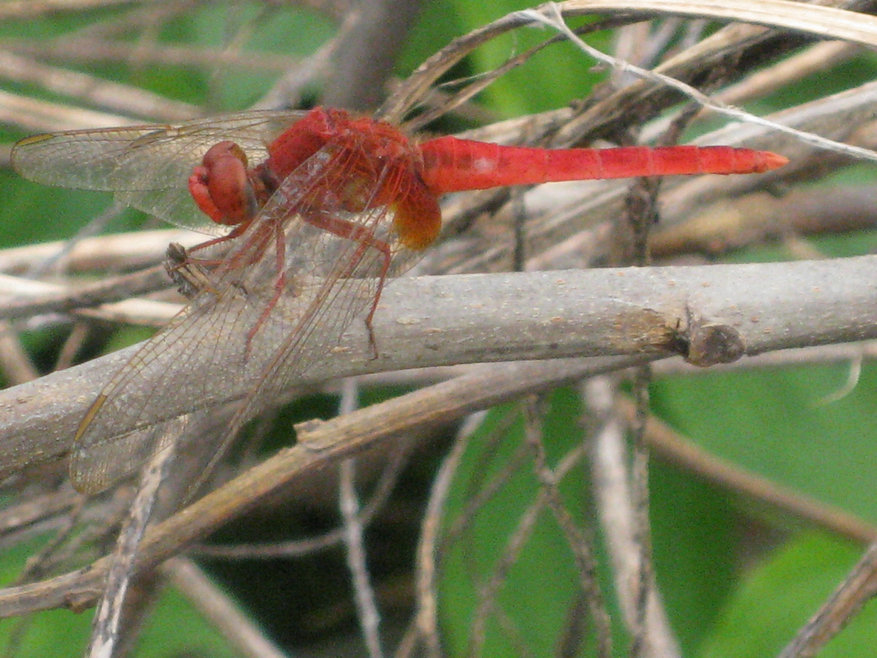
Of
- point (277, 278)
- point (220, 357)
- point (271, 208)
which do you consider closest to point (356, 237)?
point (271, 208)

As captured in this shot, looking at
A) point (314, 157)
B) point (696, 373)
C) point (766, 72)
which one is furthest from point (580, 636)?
point (766, 72)

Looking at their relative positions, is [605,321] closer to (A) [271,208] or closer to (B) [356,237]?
(B) [356,237]

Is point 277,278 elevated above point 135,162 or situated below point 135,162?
below

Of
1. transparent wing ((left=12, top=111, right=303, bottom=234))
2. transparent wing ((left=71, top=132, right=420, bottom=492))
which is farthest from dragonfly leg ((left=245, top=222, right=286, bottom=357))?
transparent wing ((left=12, top=111, right=303, bottom=234))

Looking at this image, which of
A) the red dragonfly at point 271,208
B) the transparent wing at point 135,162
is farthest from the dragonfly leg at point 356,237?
the transparent wing at point 135,162

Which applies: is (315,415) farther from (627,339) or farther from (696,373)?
(627,339)

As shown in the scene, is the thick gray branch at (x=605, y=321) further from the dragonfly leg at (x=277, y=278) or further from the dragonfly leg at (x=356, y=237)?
the dragonfly leg at (x=356, y=237)

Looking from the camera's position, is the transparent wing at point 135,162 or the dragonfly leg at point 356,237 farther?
the transparent wing at point 135,162

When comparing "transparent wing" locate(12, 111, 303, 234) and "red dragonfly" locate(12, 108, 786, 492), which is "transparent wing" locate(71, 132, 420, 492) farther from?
"transparent wing" locate(12, 111, 303, 234)

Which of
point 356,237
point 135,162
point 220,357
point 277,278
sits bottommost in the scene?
point 220,357
